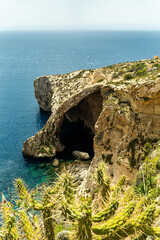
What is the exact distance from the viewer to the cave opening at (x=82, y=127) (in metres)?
50.2

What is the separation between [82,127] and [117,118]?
26156 millimetres

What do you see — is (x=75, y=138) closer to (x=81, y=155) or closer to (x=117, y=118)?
(x=81, y=155)

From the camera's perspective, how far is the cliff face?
30438 mm

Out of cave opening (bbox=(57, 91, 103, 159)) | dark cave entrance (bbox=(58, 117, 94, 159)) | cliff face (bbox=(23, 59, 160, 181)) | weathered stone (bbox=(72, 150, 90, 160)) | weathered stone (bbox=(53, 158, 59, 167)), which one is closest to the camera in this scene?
cliff face (bbox=(23, 59, 160, 181))

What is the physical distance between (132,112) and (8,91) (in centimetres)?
7356

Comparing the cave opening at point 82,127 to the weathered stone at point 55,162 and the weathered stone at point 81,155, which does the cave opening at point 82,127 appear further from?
the weathered stone at point 55,162

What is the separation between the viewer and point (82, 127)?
59.8m

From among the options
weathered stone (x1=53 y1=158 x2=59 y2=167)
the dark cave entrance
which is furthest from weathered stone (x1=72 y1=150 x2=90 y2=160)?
weathered stone (x1=53 y1=158 x2=59 y2=167)

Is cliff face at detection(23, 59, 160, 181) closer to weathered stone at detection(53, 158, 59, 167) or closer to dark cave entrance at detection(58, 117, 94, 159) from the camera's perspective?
weathered stone at detection(53, 158, 59, 167)

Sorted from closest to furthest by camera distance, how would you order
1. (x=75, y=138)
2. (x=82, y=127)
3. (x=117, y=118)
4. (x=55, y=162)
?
(x=117, y=118), (x=55, y=162), (x=75, y=138), (x=82, y=127)

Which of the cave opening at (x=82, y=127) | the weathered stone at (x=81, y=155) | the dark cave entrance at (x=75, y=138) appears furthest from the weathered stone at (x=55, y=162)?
the weathered stone at (x=81, y=155)

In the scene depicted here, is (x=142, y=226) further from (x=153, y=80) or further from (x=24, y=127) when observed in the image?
(x=24, y=127)

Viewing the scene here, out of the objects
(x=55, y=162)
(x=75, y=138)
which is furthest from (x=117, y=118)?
(x=75, y=138)

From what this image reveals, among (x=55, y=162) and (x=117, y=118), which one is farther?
(x=55, y=162)
